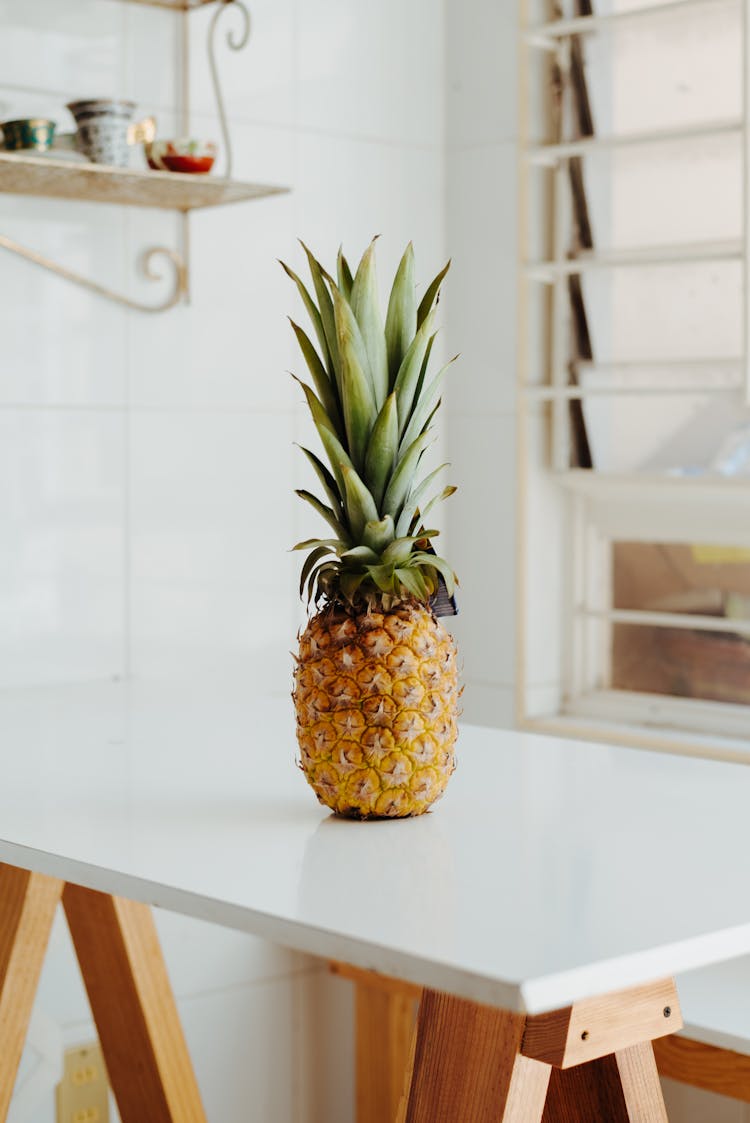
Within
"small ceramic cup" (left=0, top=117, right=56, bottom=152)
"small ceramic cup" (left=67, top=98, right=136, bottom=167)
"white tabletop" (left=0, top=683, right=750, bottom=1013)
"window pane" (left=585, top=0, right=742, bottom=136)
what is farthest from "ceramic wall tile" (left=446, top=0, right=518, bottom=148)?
"white tabletop" (left=0, top=683, right=750, bottom=1013)

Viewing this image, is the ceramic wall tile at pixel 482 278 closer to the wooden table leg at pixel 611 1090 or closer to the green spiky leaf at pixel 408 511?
the green spiky leaf at pixel 408 511

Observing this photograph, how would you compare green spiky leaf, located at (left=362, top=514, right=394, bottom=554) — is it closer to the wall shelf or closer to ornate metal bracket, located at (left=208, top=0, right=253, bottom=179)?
the wall shelf

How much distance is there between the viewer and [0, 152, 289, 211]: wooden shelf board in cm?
207

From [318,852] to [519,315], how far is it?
1.58 meters

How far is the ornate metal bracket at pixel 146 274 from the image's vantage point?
2285 millimetres

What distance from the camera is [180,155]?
7.18ft

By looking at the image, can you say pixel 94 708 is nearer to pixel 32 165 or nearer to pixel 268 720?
pixel 268 720

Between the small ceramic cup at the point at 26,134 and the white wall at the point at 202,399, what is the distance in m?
0.17

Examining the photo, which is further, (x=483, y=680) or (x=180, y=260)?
(x=483, y=680)

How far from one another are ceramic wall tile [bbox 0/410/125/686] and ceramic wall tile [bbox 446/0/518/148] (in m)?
0.88

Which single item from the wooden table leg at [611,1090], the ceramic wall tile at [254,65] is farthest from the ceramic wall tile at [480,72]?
the wooden table leg at [611,1090]

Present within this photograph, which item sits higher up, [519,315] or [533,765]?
[519,315]

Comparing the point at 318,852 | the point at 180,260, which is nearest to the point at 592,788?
the point at 318,852

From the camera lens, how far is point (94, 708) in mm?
1981
